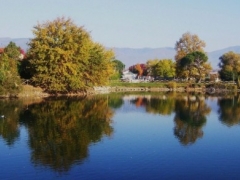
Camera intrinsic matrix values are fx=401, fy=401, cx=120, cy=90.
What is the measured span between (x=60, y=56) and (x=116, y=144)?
120ft

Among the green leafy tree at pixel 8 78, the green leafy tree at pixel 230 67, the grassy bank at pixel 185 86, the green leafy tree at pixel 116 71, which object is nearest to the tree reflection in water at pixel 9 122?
the green leafy tree at pixel 8 78

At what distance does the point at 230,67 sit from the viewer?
332ft

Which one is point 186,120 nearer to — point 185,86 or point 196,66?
point 185,86

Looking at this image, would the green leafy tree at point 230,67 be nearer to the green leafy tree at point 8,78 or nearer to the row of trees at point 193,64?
the row of trees at point 193,64

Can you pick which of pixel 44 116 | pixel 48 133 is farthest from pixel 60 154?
pixel 44 116

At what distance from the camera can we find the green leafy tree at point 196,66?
9744 centimetres

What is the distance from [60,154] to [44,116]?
15.8 metres

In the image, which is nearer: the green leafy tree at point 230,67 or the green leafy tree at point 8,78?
the green leafy tree at point 8,78

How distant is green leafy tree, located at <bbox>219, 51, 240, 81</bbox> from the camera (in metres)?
99.8

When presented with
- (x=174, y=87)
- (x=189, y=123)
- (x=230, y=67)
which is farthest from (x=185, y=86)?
(x=189, y=123)

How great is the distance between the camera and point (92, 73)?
217 feet

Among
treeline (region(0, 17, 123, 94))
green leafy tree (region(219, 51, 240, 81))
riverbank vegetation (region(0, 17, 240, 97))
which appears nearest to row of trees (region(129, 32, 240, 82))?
green leafy tree (region(219, 51, 240, 81))

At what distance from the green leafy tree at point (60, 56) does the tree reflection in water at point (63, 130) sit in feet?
44.1

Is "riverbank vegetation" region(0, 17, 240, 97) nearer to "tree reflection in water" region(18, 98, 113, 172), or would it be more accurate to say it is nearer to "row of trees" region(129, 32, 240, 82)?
"tree reflection in water" region(18, 98, 113, 172)
